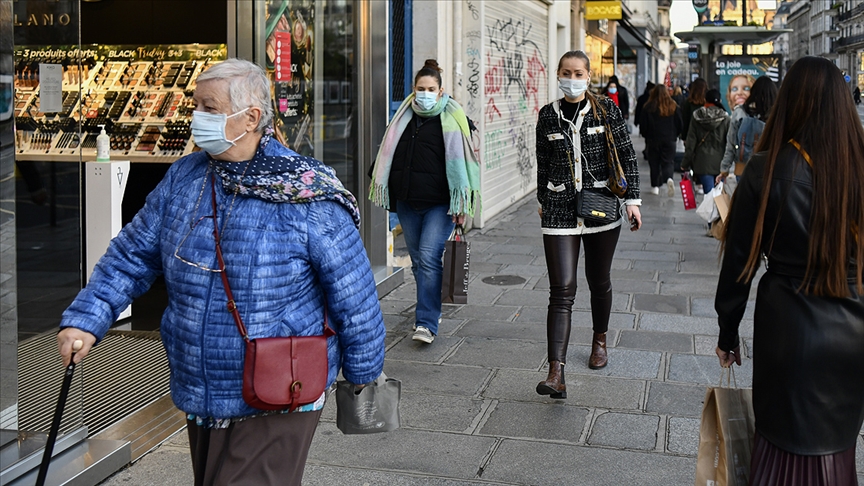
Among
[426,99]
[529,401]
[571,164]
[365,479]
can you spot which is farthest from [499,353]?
[365,479]

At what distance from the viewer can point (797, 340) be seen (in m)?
2.84

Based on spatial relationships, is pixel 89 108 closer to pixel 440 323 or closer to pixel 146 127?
pixel 146 127

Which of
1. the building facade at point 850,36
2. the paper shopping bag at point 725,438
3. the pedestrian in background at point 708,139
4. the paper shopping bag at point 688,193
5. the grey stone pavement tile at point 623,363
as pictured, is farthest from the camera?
the building facade at point 850,36

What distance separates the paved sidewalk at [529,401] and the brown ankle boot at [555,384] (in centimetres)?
8

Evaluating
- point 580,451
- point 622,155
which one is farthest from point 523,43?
point 580,451

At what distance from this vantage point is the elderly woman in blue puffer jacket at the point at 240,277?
2.62 meters

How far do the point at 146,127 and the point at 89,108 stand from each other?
0.53 meters

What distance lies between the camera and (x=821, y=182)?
2.87 meters

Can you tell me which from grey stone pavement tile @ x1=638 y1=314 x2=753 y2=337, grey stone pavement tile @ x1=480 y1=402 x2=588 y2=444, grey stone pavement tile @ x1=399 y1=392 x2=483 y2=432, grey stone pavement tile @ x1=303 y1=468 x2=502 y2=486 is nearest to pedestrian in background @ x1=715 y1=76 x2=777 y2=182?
grey stone pavement tile @ x1=638 y1=314 x2=753 y2=337

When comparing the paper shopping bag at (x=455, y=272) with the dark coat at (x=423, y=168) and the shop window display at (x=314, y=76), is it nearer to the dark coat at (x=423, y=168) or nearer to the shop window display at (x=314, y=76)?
the dark coat at (x=423, y=168)

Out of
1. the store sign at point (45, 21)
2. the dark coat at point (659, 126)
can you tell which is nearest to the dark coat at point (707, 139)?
the dark coat at point (659, 126)

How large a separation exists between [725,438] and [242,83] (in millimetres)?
1738

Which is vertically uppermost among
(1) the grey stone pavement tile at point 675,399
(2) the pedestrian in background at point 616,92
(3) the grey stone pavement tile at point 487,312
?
(2) the pedestrian in background at point 616,92

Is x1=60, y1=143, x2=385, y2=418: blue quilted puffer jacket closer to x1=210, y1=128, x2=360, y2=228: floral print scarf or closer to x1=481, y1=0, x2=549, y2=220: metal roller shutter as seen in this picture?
x1=210, y1=128, x2=360, y2=228: floral print scarf
